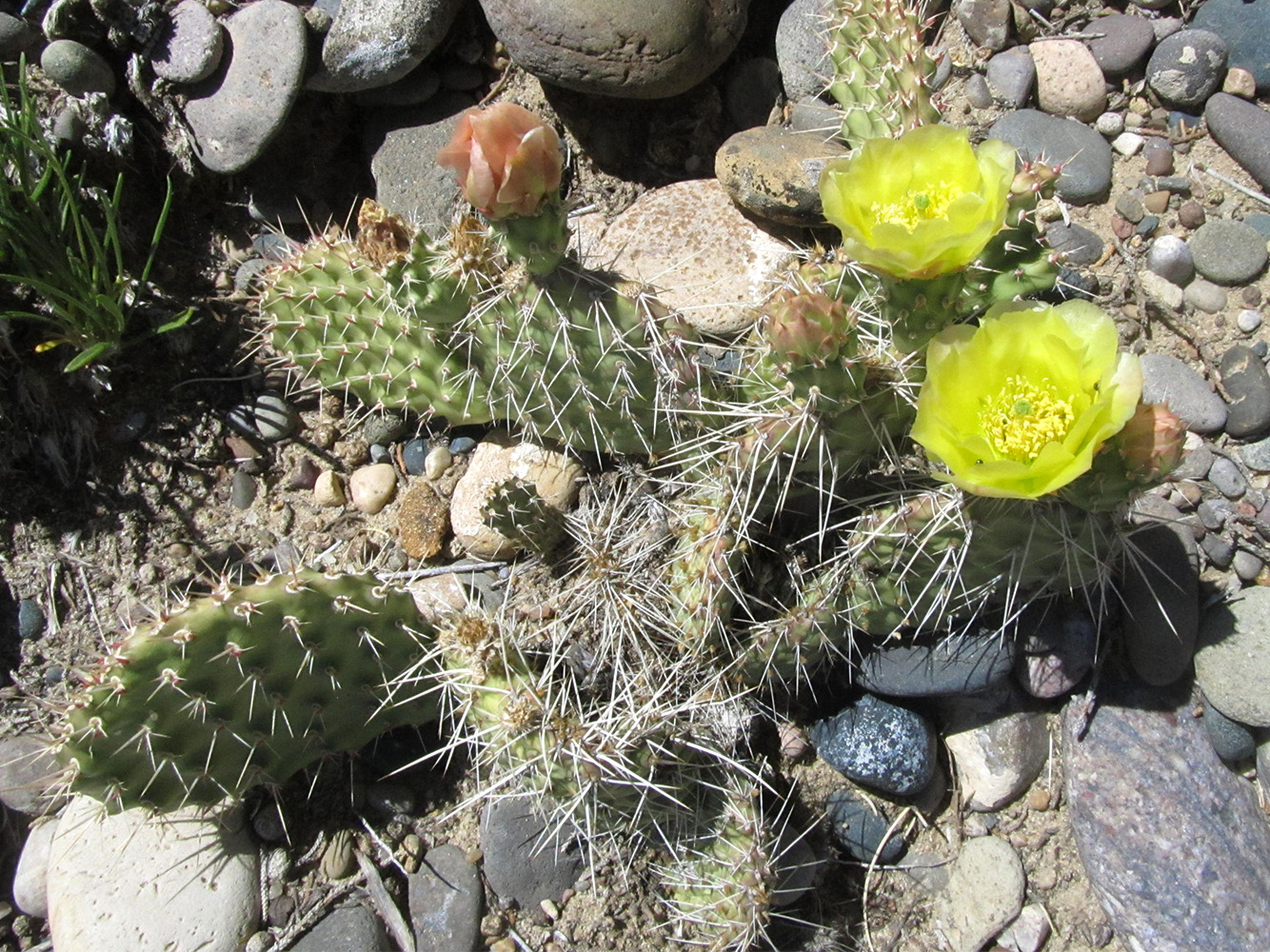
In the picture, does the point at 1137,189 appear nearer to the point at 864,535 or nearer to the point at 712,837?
the point at 864,535

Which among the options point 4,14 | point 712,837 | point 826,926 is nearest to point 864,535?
point 712,837

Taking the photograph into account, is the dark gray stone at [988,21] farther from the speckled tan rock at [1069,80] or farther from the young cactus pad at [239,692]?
the young cactus pad at [239,692]

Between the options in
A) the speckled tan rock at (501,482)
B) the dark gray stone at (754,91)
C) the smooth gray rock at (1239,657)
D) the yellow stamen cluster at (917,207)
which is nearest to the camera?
the yellow stamen cluster at (917,207)

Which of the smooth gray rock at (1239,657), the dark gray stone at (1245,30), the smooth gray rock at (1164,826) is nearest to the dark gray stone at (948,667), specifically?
the smooth gray rock at (1164,826)

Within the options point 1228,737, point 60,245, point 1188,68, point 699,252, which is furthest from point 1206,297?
point 60,245

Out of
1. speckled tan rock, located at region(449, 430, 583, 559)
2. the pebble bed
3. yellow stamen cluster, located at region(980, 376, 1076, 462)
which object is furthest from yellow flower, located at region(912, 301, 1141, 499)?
speckled tan rock, located at region(449, 430, 583, 559)

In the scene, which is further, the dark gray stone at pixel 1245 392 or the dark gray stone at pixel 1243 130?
the dark gray stone at pixel 1243 130
